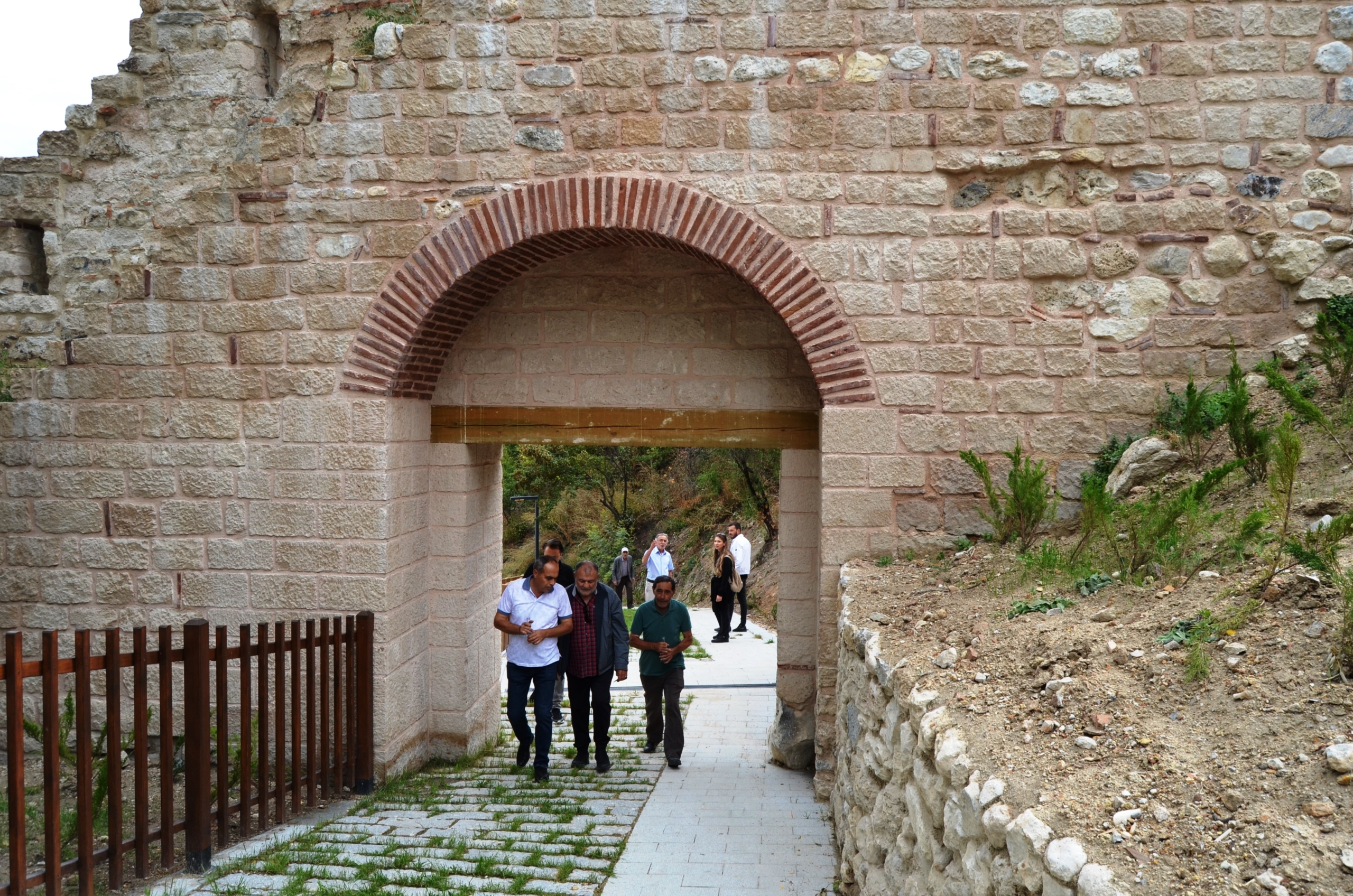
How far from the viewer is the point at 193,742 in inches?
189

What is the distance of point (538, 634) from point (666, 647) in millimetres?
1009

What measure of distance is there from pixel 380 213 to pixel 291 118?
894 millimetres

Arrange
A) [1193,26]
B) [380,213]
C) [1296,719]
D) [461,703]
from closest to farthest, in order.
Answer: [1296,719], [1193,26], [380,213], [461,703]

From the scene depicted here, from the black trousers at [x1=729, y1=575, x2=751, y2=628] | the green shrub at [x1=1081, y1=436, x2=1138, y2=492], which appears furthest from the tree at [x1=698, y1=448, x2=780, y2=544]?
the green shrub at [x1=1081, y1=436, x2=1138, y2=492]

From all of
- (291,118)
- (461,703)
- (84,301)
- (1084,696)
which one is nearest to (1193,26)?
(1084,696)

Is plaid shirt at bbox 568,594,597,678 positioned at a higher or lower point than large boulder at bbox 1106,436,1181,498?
lower

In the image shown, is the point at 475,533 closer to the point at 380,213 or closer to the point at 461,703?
the point at 461,703

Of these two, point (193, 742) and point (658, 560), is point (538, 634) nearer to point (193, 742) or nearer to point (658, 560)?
point (193, 742)

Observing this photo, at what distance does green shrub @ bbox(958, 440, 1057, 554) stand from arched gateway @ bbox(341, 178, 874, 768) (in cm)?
103

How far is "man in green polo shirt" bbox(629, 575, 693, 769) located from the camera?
7.15m

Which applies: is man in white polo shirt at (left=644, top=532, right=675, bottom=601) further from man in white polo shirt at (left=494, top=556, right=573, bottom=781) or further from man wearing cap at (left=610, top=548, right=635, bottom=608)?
man in white polo shirt at (left=494, top=556, right=573, bottom=781)

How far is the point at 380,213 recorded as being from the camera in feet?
21.2

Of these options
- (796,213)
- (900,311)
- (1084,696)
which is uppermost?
(796,213)

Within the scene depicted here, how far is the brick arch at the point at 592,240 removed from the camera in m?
6.18
